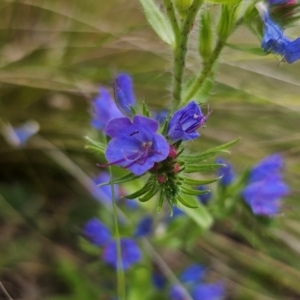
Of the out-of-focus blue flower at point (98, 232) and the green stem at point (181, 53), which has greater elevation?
the green stem at point (181, 53)

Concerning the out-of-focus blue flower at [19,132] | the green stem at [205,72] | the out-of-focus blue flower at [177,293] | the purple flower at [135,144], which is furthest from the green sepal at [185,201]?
the out-of-focus blue flower at [19,132]

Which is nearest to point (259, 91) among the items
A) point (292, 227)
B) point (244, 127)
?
point (244, 127)

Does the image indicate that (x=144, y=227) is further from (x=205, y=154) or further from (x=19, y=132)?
(x=205, y=154)

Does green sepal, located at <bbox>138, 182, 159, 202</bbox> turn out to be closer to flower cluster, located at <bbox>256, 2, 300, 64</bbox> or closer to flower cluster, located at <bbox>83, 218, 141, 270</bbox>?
flower cluster, located at <bbox>256, 2, 300, 64</bbox>

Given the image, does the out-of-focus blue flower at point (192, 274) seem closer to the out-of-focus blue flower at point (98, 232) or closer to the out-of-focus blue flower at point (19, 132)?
the out-of-focus blue flower at point (98, 232)

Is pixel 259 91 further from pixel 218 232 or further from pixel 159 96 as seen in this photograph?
pixel 218 232

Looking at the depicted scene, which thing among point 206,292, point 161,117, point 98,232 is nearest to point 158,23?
point 161,117

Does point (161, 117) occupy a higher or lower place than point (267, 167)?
higher
